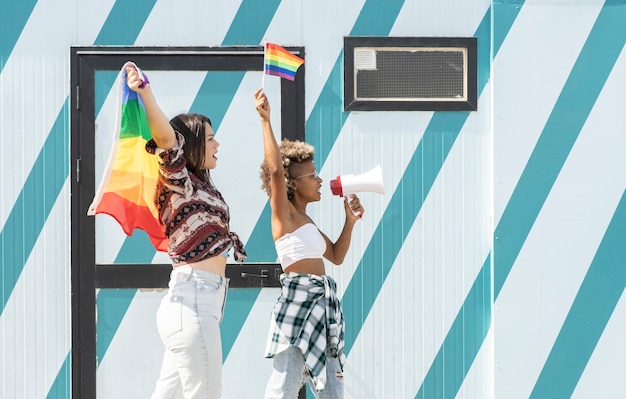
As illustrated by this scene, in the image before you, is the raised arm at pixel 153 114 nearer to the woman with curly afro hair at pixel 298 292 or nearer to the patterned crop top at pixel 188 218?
the patterned crop top at pixel 188 218

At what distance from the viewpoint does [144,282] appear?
4379mm

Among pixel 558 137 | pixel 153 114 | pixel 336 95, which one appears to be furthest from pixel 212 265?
pixel 558 137

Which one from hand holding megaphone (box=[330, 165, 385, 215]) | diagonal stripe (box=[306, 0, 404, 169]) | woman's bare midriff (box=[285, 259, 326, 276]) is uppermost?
diagonal stripe (box=[306, 0, 404, 169])

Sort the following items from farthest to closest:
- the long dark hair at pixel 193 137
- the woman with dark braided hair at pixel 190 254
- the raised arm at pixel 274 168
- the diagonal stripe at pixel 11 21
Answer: the diagonal stripe at pixel 11 21, the raised arm at pixel 274 168, the long dark hair at pixel 193 137, the woman with dark braided hair at pixel 190 254

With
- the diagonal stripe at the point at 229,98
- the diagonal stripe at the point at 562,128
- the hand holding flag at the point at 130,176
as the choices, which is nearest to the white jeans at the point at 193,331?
the hand holding flag at the point at 130,176

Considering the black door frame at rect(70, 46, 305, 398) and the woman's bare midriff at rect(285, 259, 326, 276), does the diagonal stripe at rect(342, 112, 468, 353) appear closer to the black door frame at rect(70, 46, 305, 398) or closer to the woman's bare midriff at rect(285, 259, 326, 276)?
the black door frame at rect(70, 46, 305, 398)

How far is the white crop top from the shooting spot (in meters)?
3.84

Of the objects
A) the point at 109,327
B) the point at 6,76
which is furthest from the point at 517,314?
the point at 6,76

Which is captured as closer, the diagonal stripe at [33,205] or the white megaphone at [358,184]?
the white megaphone at [358,184]

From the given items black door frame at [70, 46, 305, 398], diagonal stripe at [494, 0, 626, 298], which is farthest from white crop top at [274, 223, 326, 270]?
diagonal stripe at [494, 0, 626, 298]

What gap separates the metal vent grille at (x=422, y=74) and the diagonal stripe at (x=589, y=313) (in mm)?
920

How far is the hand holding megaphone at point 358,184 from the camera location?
13.2ft

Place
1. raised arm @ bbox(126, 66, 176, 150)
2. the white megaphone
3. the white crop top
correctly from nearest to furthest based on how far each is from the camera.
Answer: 1. raised arm @ bbox(126, 66, 176, 150)
2. the white crop top
3. the white megaphone

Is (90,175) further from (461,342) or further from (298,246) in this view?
(461,342)
